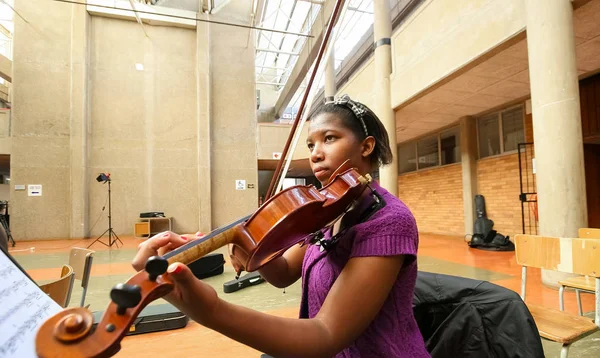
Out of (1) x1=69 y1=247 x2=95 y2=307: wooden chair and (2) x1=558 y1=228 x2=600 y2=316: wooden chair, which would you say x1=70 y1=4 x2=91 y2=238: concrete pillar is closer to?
(1) x1=69 y1=247 x2=95 y2=307: wooden chair

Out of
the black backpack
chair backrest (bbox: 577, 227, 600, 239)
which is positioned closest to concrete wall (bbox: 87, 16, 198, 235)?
the black backpack

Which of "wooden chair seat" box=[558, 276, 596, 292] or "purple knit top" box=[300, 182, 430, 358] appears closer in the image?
"purple knit top" box=[300, 182, 430, 358]

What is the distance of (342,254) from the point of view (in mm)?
808

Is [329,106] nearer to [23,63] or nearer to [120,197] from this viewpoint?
[120,197]

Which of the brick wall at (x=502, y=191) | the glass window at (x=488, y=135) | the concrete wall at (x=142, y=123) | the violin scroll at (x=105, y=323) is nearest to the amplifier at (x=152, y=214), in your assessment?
the concrete wall at (x=142, y=123)

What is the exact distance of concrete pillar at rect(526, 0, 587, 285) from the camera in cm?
318

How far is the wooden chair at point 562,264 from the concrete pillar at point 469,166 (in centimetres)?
531

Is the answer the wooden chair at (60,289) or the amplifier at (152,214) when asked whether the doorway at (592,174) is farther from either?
the amplifier at (152,214)

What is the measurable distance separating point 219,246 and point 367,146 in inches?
20.9

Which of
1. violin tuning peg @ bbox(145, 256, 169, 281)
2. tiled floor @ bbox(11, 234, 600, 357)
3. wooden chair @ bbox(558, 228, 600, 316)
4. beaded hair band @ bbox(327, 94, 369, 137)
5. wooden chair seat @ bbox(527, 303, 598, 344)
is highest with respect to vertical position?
beaded hair band @ bbox(327, 94, 369, 137)

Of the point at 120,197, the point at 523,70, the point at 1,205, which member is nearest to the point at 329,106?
the point at 523,70

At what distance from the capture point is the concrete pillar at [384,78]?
629 centimetres

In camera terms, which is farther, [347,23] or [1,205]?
[347,23]

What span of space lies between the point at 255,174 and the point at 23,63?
672 centimetres
